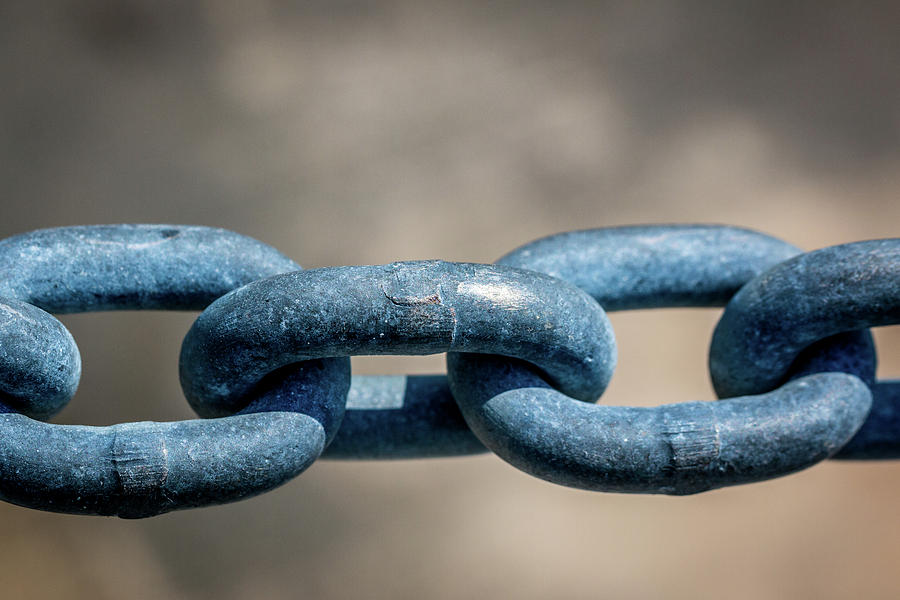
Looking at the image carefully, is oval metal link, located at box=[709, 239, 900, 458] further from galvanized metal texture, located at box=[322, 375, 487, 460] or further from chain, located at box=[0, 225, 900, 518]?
galvanized metal texture, located at box=[322, 375, 487, 460]

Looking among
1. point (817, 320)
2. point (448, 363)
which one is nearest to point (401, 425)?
point (448, 363)

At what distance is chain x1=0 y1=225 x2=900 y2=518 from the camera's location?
613 millimetres

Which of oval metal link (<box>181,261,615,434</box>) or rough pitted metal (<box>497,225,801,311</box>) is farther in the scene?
rough pitted metal (<box>497,225,801,311</box>)

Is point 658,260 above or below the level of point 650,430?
above

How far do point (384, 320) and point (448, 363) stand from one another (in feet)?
0.42

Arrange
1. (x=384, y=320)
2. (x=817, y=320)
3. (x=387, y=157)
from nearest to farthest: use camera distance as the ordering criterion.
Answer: (x=384, y=320)
(x=817, y=320)
(x=387, y=157)

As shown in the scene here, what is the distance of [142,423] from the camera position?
2.10 ft

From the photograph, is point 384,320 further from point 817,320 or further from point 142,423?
point 817,320

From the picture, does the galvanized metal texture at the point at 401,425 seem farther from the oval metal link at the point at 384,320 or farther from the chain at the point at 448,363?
the oval metal link at the point at 384,320

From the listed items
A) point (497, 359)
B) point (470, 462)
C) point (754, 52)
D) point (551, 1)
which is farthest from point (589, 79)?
point (497, 359)

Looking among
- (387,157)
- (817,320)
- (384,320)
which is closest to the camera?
(384,320)

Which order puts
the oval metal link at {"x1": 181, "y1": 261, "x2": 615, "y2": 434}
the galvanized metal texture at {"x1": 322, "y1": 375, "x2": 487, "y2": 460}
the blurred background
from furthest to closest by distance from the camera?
the blurred background → the galvanized metal texture at {"x1": 322, "y1": 375, "x2": 487, "y2": 460} → the oval metal link at {"x1": 181, "y1": 261, "x2": 615, "y2": 434}

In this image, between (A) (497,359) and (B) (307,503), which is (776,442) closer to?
(A) (497,359)

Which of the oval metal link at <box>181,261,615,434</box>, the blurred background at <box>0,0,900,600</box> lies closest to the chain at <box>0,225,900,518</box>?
the oval metal link at <box>181,261,615,434</box>
